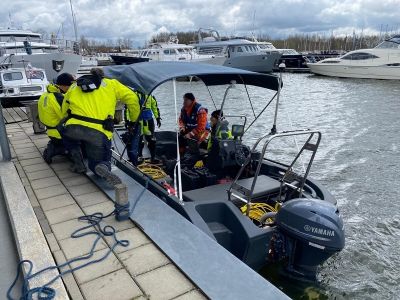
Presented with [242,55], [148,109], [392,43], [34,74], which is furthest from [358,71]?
[148,109]

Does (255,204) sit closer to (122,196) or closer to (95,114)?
(122,196)

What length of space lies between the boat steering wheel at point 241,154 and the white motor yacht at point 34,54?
584 inches

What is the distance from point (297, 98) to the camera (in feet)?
65.4

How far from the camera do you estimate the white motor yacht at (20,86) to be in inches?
457

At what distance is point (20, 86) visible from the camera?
12156 mm

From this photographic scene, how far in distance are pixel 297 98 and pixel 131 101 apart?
17.3 meters

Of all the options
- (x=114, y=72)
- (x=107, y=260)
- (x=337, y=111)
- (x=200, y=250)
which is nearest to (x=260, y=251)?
(x=200, y=250)

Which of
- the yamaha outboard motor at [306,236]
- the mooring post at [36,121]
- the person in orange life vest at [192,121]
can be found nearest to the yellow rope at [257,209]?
the yamaha outboard motor at [306,236]

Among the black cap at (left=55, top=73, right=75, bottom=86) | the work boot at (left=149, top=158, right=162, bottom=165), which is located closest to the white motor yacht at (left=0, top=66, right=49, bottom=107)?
the work boot at (left=149, top=158, right=162, bottom=165)

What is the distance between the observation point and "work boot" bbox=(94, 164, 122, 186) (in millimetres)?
3807

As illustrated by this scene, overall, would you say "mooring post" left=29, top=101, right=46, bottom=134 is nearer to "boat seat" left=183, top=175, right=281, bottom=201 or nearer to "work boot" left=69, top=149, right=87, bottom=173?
"work boot" left=69, top=149, right=87, bottom=173

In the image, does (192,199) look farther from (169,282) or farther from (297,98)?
(297,98)

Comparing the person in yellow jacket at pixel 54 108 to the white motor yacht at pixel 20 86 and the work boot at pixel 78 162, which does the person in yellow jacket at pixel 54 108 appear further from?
the white motor yacht at pixel 20 86

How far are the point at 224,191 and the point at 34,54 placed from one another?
18.2 m
